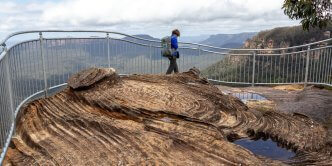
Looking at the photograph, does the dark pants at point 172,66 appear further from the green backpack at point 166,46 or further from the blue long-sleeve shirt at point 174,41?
A: the blue long-sleeve shirt at point 174,41

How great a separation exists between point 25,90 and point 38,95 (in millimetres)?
1044

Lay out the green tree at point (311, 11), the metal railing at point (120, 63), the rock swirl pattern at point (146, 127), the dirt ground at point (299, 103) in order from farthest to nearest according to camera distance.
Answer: the green tree at point (311, 11), the dirt ground at point (299, 103), the metal railing at point (120, 63), the rock swirl pattern at point (146, 127)

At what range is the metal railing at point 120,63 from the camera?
6.51 m

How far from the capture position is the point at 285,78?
1373cm

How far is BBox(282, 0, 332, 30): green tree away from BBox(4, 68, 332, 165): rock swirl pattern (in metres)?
4.29

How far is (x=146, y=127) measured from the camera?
20.8 feet

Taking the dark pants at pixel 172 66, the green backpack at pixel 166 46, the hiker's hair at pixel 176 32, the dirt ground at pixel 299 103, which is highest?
the hiker's hair at pixel 176 32

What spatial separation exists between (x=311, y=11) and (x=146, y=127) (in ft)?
24.5

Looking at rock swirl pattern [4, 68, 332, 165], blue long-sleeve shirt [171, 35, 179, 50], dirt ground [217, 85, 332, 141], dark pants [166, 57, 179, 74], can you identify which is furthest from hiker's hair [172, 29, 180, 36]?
rock swirl pattern [4, 68, 332, 165]

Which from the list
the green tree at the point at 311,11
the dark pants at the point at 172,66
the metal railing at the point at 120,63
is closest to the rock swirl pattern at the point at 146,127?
the metal railing at the point at 120,63

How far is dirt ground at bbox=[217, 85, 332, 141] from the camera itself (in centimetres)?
857

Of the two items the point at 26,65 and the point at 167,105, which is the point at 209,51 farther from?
the point at 26,65

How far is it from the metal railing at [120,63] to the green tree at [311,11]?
66cm

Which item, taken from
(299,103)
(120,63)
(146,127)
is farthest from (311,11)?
(146,127)
